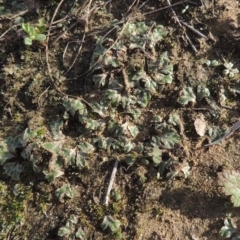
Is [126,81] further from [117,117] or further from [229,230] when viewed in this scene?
[229,230]

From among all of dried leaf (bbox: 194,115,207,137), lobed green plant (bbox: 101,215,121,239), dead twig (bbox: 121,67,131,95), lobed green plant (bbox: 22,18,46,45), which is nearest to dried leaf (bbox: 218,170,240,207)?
dried leaf (bbox: 194,115,207,137)

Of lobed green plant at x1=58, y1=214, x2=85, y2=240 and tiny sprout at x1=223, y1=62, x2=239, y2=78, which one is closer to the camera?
lobed green plant at x1=58, y1=214, x2=85, y2=240

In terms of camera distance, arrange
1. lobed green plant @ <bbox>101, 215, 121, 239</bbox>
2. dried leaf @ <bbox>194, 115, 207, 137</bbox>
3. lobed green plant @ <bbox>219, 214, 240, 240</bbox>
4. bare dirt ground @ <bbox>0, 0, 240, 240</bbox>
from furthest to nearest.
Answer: dried leaf @ <bbox>194, 115, 207, 137</bbox>, bare dirt ground @ <bbox>0, 0, 240, 240</bbox>, lobed green plant @ <bbox>101, 215, 121, 239</bbox>, lobed green plant @ <bbox>219, 214, 240, 240</bbox>

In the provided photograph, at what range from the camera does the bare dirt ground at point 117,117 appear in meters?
3.85

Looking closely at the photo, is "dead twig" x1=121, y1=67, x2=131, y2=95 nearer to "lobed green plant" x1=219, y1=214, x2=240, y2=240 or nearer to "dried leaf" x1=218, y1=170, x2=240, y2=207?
"dried leaf" x1=218, y1=170, x2=240, y2=207

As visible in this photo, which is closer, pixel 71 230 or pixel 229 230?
pixel 229 230

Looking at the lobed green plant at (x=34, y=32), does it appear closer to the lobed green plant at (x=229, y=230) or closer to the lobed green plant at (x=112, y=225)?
the lobed green plant at (x=112, y=225)

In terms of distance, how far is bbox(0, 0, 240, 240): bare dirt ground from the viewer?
12.6 ft

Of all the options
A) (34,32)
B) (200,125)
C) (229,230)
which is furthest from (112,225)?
(34,32)

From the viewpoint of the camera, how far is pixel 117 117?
425 centimetres

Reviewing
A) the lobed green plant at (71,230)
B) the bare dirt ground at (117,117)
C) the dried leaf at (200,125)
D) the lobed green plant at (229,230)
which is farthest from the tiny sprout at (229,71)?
the lobed green plant at (71,230)

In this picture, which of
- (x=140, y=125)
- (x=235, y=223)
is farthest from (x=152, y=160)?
(x=235, y=223)

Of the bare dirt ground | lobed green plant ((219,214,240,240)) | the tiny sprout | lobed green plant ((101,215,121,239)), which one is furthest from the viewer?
the tiny sprout

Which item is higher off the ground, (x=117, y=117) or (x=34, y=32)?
(x=34, y=32)
